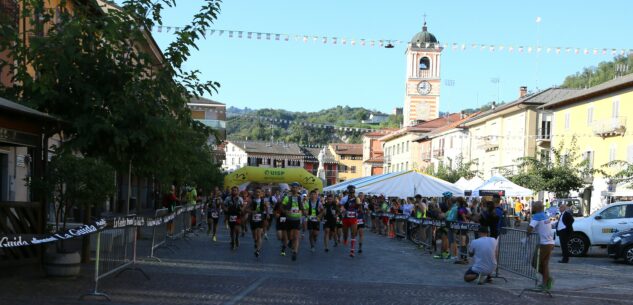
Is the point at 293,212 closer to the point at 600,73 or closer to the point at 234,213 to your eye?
the point at 234,213

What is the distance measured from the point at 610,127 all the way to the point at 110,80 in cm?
3959

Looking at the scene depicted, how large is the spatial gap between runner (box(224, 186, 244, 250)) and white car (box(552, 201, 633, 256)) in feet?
31.5

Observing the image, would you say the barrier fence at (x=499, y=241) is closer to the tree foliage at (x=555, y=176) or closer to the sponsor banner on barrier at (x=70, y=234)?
the sponsor banner on barrier at (x=70, y=234)

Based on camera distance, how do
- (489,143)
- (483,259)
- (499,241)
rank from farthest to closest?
1. (489,143)
2. (499,241)
3. (483,259)

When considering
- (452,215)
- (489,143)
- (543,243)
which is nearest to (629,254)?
(452,215)

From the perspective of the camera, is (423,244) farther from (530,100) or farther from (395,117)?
(395,117)

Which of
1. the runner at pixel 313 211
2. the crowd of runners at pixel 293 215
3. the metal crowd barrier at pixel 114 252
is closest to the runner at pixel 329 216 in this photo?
the crowd of runners at pixel 293 215

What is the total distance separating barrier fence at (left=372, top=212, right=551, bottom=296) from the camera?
14.8 m

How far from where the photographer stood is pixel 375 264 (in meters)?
18.5

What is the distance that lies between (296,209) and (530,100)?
45791mm

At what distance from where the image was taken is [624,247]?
2139 cm

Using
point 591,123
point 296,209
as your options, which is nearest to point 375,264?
point 296,209

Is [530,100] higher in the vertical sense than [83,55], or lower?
higher

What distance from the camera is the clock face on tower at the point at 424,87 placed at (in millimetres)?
102625
